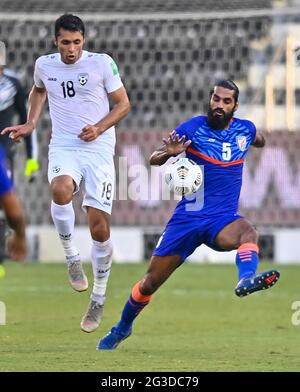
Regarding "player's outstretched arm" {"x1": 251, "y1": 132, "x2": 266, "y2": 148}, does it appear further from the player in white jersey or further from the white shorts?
the white shorts

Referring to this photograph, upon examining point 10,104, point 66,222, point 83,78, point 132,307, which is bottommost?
point 132,307

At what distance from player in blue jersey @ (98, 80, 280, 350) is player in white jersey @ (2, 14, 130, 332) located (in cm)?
73

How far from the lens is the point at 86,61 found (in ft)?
35.0

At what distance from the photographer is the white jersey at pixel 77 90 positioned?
10.6m

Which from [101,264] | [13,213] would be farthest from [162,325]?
[13,213]

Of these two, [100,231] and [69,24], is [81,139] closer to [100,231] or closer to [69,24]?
[100,231]

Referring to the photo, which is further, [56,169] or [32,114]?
[32,114]

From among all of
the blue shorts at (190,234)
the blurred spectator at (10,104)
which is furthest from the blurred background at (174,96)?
the blue shorts at (190,234)

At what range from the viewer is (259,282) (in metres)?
8.96

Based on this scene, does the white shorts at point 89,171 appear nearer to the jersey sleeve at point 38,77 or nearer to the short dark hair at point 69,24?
the jersey sleeve at point 38,77

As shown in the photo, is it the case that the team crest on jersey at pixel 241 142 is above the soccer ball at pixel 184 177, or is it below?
above

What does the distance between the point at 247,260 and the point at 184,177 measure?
89 centimetres

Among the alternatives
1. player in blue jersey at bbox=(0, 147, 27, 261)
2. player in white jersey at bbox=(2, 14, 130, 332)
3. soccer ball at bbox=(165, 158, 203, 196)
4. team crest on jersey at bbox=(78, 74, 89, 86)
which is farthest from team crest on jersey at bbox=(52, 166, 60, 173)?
player in blue jersey at bbox=(0, 147, 27, 261)

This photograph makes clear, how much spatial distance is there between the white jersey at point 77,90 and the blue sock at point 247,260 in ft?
6.35
